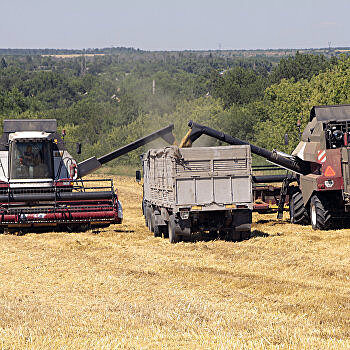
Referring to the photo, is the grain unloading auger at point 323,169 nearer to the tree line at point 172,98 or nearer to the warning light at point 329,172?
the warning light at point 329,172

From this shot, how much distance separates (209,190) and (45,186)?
673cm

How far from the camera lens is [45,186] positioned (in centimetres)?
2131

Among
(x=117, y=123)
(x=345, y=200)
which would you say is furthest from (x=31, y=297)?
(x=117, y=123)

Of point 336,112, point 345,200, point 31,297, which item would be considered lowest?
point 31,297

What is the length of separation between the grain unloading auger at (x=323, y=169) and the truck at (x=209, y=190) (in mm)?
2569

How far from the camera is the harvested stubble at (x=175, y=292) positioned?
7.55 meters

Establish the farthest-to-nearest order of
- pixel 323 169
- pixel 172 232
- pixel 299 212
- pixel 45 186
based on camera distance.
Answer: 1. pixel 45 186
2. pixel 299 212
3. pixel 323 169
4. pixel 172 232

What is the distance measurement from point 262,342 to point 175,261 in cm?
696

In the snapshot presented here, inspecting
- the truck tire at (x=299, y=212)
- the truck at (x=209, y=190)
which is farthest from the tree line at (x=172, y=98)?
the truck at (x=209, y=190)

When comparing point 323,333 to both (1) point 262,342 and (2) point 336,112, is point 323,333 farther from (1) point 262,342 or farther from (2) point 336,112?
(2) point 336,112

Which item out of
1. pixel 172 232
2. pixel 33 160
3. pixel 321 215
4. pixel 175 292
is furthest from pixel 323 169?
pixel 33 160

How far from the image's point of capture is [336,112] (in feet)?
66.1

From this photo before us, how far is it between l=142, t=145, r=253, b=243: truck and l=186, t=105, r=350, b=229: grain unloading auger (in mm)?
2569

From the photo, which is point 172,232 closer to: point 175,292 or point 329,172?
point 329,172
